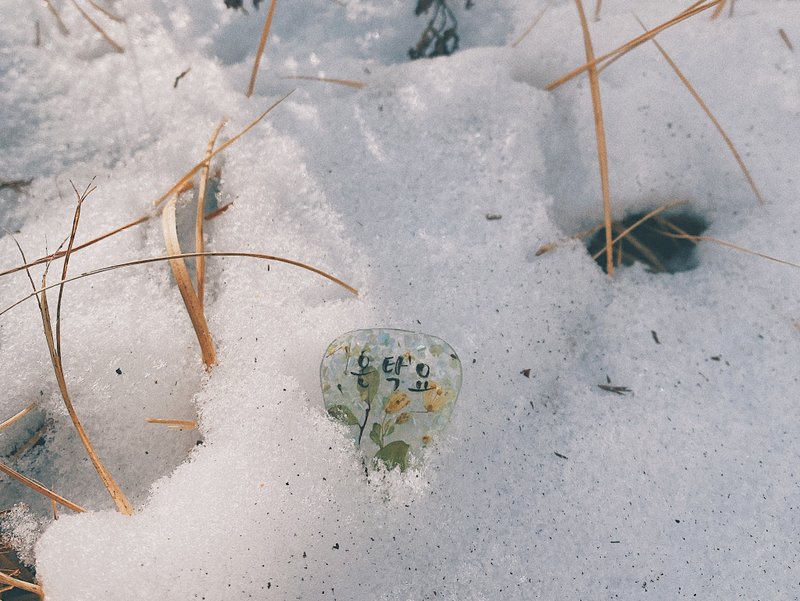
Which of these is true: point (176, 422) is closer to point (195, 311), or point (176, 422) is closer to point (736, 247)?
point (195, 311)

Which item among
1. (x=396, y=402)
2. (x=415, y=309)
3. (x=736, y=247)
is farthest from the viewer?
(x=736, y=247)

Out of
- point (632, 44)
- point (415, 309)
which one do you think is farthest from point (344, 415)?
point (632, 44)

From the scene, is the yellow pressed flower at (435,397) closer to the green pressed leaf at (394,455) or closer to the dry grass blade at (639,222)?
the green pressed leaf at (394,455)

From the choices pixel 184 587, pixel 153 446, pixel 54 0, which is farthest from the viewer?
pixel 54 0

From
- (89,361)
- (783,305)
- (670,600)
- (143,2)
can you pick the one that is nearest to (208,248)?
(89,361)

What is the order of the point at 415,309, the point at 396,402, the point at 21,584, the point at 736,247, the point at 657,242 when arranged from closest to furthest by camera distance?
the point at 21,584 → the point at 396,402 → the point at 415,309 → the point at 736,247 → the point at 657,242

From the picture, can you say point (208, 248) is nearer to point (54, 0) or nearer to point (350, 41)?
point (350, 41)
